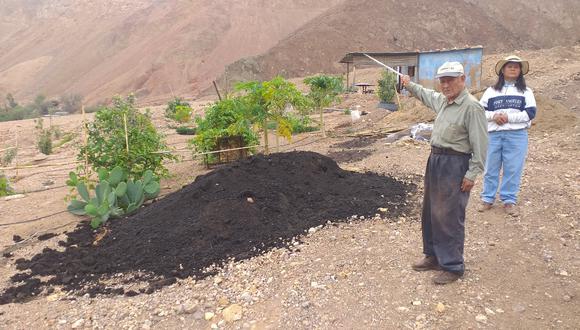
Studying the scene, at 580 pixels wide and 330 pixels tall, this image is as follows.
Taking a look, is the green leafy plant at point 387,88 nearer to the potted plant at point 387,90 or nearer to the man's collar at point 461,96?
the potted plant at point 387,90

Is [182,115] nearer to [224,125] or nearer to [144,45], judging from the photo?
[224,125]

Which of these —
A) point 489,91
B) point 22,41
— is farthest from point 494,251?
point 22,41

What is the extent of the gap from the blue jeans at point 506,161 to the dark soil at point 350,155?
304 centimetres

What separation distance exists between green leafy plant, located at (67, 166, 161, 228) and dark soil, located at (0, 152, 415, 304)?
0.60 feet

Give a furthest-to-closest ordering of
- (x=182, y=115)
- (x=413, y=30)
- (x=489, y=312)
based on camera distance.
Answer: (x=413, y=30) < (x=182, y=115) < (x=489, y=312)

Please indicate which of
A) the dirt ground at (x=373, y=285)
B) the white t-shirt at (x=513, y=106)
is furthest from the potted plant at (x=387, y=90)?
the white t-shirt at (x=513, y=106)

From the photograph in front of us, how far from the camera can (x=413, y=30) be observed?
123 ft

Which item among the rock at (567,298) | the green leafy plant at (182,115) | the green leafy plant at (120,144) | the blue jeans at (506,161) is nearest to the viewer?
the rock at (567,298)

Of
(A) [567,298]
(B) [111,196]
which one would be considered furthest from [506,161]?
(B) [111,196]

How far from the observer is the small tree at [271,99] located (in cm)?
719

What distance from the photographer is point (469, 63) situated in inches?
614

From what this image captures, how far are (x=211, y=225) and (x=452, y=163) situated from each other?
241 centimetres

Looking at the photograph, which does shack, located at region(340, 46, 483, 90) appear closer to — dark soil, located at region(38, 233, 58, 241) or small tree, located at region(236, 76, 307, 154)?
small tree, located at region(236, 76, 307, 154)

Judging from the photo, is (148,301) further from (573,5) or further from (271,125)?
(573,5)
